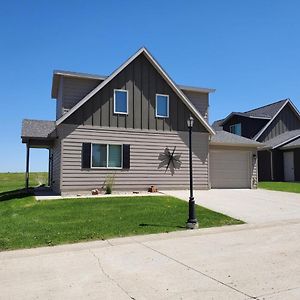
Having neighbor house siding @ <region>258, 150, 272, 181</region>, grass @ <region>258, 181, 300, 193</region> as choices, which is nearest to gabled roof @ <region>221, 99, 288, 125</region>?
neighbor house siding @ <region>258, 150, 272, 181</region>

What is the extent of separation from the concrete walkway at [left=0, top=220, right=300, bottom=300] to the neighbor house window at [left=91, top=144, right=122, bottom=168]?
364 inches

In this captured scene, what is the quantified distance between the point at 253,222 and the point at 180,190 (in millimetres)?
8506

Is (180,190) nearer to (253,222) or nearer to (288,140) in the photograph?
(253,222)

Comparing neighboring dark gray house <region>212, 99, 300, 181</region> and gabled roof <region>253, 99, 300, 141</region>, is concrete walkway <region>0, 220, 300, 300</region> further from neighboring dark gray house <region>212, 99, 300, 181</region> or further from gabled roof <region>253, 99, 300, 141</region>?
gabled roof <region>253, 99, 300, 141</region>

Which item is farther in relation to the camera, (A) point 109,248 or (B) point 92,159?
(B) point 92,159

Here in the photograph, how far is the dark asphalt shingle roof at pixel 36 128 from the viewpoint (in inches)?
744

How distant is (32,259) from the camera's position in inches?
297

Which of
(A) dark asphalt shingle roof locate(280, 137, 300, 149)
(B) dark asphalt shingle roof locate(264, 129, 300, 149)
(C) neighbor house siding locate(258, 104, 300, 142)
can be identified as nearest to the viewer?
(A) dark asphalt shingle roof locate(280, 137, 300, 149)

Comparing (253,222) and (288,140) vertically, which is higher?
(288,140)

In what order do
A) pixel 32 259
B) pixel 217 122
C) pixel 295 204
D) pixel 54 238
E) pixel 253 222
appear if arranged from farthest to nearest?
pixel 217 122
pixel 295 204
pixel 253 222
pixel 54 238
pixel 32 259

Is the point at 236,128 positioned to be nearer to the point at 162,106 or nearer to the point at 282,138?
the point at 282,138

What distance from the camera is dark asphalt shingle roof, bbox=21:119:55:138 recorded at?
18891 mm

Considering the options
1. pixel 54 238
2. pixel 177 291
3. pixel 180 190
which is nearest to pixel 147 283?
pixel 177 291

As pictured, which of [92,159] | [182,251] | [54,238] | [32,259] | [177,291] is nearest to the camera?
[177,291]
